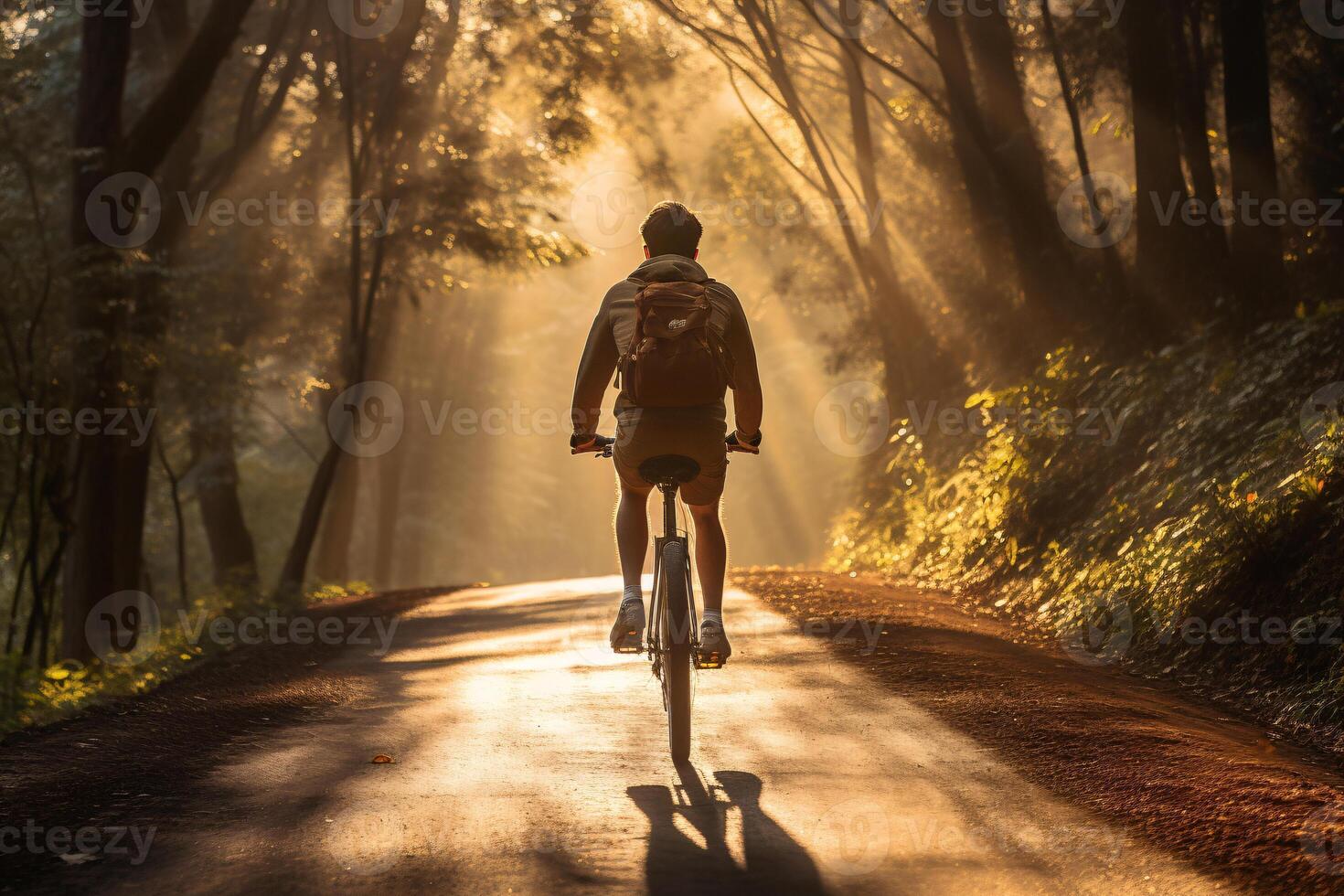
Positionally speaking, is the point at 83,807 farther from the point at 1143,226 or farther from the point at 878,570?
the point at 878,570

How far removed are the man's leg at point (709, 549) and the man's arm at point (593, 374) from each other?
63cm

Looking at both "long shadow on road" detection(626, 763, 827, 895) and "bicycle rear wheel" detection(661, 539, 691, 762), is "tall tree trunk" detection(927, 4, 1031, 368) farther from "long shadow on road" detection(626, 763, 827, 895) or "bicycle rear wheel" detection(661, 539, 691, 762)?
"long shadow on road" detection(626, 763, 827, 895)

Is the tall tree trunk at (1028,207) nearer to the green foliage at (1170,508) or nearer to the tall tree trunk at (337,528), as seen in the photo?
the green foliage at (1170,508)

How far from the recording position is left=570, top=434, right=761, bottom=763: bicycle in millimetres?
6371

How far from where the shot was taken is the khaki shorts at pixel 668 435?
21.5 ft

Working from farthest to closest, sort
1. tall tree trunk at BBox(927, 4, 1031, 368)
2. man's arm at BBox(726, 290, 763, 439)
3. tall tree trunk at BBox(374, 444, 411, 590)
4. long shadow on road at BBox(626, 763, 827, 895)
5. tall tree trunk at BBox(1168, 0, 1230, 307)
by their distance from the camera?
tall tree trunk at BBox(374, 444, 411, 590), tall tree trunk at BBox(927, 4, 1031, 368), tall tree trunk at BBox(1168, 0, 1230, 307), man's arm at BBox(726, 290, 763, 439), long shadow on road at BBox(626, 763, 827, 895)

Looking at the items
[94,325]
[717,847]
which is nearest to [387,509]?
[94,325]

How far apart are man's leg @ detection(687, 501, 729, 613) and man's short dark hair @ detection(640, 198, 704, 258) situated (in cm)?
119

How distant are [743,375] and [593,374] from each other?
694 millimetres

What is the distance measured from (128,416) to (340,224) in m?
11.5

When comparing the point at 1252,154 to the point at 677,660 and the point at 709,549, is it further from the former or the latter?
the point at 677,660

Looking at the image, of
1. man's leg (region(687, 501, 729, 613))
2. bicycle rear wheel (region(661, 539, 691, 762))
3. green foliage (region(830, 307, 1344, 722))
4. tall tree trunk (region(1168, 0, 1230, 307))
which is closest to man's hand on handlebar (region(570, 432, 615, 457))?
man's leg (region(687, 501, 729, 613))

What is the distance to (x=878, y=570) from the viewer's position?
1964 centimetres

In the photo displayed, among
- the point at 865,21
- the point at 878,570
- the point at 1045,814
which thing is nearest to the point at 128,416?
the point at 878,570
